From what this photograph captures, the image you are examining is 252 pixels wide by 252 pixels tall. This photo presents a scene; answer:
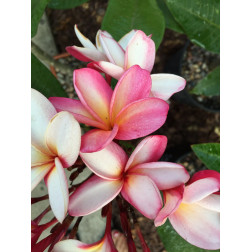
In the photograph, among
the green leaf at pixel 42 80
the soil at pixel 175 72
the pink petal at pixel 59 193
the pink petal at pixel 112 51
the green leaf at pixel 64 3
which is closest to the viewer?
the pink petal at pixel 59 193

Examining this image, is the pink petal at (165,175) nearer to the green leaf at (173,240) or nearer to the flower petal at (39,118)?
the flower petal at (39,118)

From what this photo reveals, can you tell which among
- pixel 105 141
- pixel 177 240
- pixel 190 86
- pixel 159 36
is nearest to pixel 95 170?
pixel 105 141

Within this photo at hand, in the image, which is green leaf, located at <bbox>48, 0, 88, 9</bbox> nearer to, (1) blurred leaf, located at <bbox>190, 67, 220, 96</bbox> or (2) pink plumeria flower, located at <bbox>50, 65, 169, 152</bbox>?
(1) blurred leaf, located at <bbox>190, 67, 220, 96</bbox>

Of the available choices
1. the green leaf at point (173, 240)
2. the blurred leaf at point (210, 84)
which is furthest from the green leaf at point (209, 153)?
the blurred leaf at point (210, 84)

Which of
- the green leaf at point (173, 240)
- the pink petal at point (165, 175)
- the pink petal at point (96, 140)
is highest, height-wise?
the pink petal at point (96, 140)

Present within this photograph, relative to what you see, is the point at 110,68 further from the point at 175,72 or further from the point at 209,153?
the point at 175,72

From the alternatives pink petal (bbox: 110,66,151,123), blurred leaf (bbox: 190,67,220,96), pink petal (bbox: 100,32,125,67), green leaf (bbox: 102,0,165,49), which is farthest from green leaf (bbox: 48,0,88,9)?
pink petal (bbox: 110,66,151,123)
